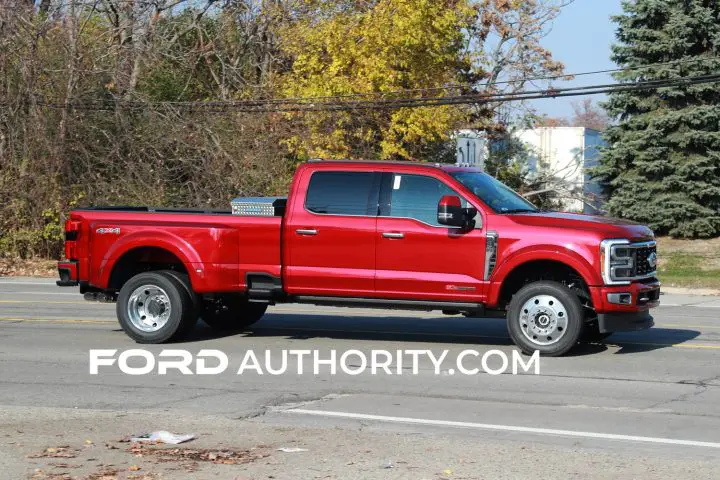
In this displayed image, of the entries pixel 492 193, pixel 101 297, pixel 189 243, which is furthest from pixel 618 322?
pixel 101 297

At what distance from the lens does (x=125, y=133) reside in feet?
105

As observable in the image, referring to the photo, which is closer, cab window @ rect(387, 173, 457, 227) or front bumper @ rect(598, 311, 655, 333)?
front bumper @ rect(598, 311, 655, 333)

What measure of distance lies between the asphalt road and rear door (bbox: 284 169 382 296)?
80 cm

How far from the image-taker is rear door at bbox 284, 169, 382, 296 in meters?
12.0

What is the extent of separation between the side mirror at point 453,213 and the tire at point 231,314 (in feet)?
10.8

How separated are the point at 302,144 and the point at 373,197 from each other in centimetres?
2165

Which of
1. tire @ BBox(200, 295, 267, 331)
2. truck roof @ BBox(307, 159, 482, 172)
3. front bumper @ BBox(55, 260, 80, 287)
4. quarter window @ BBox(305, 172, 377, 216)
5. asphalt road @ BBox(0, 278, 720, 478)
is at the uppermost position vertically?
truck roof @ BBox(307, 159, 482, 172)

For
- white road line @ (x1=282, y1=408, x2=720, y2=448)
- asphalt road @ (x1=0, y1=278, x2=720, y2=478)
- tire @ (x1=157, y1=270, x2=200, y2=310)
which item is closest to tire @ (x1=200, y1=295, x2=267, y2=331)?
asphalt road @ (x1=0, y1=278, x2=720, y2=478)

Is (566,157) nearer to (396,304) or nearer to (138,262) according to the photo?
(138,262)

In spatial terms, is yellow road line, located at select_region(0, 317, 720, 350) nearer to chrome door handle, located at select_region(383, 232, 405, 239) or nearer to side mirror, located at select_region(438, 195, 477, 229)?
chrome door handle, located at select_region(383, 232, 405, 239)

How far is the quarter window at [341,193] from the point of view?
12.2 meters

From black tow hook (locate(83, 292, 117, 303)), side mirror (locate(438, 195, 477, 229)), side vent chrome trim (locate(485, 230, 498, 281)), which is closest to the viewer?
side mirror (locate(438, 195, 477, 229))

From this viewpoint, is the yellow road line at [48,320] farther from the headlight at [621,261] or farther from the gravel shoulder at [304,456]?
the headlight at [621,261]

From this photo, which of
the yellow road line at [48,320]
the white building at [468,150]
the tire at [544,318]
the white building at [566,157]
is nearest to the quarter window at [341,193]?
the tire at [544,318]
